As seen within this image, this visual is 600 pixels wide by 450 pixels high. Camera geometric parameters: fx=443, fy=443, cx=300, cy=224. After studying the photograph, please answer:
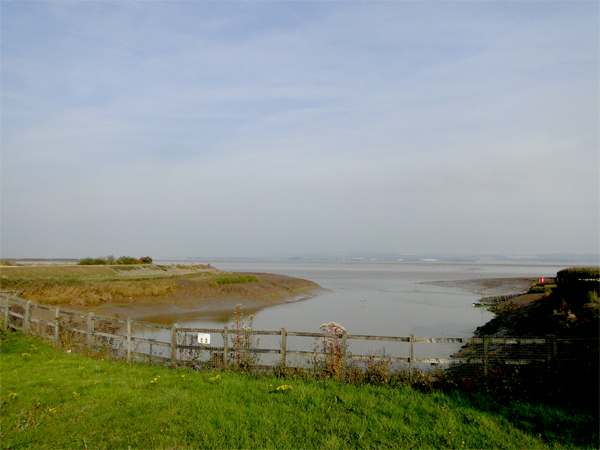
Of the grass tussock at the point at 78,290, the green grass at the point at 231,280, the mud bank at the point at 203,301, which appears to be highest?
the grass tussock at the point at 78,290

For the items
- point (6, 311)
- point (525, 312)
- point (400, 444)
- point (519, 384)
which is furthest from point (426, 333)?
point (6, 311)

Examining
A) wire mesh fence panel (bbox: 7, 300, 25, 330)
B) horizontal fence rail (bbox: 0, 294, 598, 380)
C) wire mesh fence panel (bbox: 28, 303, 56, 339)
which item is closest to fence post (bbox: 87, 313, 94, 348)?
horizontal fence rail (bbox: 0, 294, 598, 380)

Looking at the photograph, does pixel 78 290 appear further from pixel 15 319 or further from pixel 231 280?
pixel 231 280

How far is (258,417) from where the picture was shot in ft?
28.8

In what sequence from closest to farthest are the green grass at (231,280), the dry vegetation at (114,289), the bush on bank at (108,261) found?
the dry vegetation at (114,289) < the green grass at (231,280) < the bush on bank at (108,261)

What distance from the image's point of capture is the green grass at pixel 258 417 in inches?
309

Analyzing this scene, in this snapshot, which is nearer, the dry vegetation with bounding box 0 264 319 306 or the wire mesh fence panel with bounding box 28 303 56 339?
the wire mesh fence panel with bounding box 28 303 56 339

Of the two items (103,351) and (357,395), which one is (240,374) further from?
(103,351)

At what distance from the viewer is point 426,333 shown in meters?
26.0

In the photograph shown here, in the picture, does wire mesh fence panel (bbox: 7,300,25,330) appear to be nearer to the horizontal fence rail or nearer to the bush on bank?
the horizontal fence rail

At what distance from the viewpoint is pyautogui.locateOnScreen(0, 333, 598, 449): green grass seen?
7.86m

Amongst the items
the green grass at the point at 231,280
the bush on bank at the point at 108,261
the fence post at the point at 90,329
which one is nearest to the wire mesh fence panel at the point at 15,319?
the fence post at the point at 90,329

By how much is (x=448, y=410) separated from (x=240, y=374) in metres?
5.58

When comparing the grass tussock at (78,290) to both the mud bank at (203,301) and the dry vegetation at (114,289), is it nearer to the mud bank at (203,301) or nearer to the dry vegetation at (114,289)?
the dry vegetation at (114,289)
